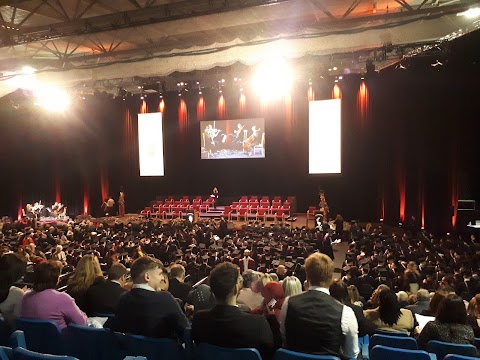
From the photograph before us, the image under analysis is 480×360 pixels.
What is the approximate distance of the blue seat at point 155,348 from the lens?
2959 millimetres

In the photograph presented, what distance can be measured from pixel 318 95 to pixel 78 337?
18.6 meters

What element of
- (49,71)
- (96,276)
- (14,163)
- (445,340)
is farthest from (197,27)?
(14,163)

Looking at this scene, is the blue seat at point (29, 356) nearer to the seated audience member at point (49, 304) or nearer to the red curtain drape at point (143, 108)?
the seated audience member at point (49, 304)

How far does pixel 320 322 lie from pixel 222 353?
25.7 inches

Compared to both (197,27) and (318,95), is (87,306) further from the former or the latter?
(318,95)

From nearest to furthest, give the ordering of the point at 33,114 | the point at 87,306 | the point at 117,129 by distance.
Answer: the point at 87,306 → the point at 33,114 → the point at 117,129

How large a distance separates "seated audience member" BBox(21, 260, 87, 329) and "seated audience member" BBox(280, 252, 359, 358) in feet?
5.91

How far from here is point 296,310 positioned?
282cm

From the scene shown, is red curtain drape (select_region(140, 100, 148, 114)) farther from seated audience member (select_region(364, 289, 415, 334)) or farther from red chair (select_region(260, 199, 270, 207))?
seated audience member (select_region(364, 289, 415, 334))

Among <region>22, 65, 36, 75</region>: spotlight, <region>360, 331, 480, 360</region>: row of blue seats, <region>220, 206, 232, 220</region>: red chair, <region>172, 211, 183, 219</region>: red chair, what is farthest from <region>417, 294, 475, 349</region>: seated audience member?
<region>172, 211, 183, 219</region>: red chair

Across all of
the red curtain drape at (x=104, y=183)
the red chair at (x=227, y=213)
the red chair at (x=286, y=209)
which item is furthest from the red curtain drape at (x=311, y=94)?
the red curtain drape at (x=104, y=183)

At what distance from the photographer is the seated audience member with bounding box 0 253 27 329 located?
3.80 m

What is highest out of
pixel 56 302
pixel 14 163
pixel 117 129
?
pixel 117 129

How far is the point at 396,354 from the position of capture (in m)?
2.89
